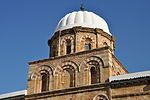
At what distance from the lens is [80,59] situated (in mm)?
21562

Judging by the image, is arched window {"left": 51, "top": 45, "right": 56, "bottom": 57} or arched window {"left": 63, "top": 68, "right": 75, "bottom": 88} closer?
arched window {"left": 63, "top": 68, "right": 75, "bottom": 88}

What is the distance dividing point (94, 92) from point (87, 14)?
26.5 feet

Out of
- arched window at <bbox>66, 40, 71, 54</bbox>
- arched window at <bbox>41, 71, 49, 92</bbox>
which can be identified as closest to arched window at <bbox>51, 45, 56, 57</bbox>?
arched window at <bbox>66, 40, 71, 54</bbox>

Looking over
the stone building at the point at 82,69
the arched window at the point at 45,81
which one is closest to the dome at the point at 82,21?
the stone building at the point at 82,69

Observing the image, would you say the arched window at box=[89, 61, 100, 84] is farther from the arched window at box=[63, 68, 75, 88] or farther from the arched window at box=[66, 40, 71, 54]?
the arched window at box=[66, 40, 71, 54]

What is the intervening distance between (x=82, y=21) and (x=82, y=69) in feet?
16.7

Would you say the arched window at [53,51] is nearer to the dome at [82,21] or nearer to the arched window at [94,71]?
the dome at [82,21]

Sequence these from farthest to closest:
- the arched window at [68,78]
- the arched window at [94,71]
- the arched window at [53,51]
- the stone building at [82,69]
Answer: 1. the arched window at [53,51]
2. the arched window at [68,78]
3. the arched window at [94,71]
4. the stone building at [82,69]

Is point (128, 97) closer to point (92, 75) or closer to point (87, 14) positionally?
point (92, 75)

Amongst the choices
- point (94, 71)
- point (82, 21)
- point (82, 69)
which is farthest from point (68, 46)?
point (94, 71)

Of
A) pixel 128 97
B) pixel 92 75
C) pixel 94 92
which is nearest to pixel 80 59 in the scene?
pixel 92 75

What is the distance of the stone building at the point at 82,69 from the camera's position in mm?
19375

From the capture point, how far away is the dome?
2442cm

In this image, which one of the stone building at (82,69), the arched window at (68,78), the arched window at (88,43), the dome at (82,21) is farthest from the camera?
the dome at (82,21)
